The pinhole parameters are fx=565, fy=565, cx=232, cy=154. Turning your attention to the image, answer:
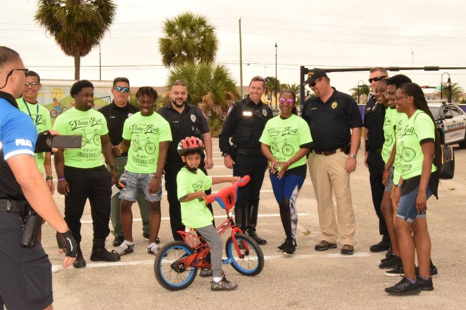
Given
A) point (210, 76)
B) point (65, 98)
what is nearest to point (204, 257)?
point (65, 98)

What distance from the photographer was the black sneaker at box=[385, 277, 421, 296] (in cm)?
528

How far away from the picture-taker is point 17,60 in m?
3.23

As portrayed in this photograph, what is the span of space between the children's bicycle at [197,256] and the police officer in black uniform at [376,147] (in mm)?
1890

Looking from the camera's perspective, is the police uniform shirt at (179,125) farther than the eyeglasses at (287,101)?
Yes

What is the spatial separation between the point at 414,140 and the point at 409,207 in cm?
63

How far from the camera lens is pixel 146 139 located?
680 cm

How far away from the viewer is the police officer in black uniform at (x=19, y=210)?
9.96ft

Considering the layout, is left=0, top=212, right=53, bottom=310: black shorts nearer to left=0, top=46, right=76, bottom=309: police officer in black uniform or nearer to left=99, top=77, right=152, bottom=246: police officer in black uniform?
left=0, top=46, right=76, bottom=309: police officer in black uniform

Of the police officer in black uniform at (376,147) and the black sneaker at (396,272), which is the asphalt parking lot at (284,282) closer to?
the black sneaker at (396,272)

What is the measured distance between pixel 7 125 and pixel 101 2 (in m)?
30.0

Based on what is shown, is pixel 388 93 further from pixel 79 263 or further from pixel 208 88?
pixel 208 88

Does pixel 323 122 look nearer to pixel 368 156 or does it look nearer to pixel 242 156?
pixel 368 156

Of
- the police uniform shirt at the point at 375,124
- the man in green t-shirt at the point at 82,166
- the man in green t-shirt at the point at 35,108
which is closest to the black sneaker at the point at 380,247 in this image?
the police uniform shirt at the point at 375,124

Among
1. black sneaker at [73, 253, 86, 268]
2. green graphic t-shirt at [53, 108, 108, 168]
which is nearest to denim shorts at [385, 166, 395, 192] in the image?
green graphic t-shirt at [53, 108, 108, 168]
